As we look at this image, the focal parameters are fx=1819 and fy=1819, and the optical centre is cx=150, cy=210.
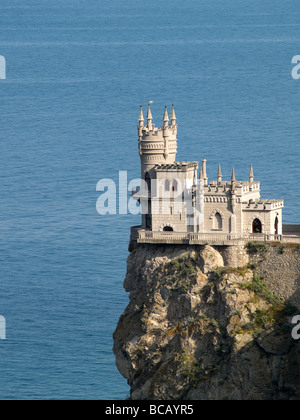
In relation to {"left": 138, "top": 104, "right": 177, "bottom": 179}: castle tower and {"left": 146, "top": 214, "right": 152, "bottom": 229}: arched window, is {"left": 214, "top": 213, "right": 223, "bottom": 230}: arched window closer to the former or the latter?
{"left": 146, "top": 214, "right": 152, "bottom": 229}: arched window

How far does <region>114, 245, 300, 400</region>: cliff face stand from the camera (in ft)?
456

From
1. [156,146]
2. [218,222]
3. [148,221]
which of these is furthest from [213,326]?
[156,146]

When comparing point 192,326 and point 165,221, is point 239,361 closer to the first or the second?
point 192,326

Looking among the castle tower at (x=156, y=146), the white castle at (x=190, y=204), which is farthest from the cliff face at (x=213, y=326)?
the castle tower at (x=156, y=146)

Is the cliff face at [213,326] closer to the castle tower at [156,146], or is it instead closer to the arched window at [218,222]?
the arched window at [218,222]

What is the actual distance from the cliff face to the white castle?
1.28m

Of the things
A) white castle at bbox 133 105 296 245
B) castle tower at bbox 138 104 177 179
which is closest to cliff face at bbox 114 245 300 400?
white castle at bbox 133 105 296 245

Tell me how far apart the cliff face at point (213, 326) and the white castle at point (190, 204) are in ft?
4.21

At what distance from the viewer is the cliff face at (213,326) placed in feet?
456

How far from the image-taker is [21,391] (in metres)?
167

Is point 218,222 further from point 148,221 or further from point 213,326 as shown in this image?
point 213,326
